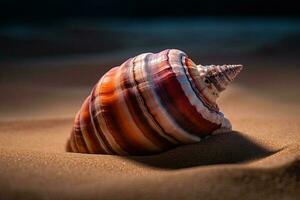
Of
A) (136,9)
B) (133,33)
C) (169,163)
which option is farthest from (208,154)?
(136,9)

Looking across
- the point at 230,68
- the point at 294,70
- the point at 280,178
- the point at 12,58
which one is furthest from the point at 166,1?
the point at 280,178

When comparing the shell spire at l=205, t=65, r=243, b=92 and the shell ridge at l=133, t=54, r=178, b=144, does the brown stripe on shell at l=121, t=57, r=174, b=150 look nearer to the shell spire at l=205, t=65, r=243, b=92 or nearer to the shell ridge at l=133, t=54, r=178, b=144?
the shell ridge at l=133, t=54, r=178, b=144

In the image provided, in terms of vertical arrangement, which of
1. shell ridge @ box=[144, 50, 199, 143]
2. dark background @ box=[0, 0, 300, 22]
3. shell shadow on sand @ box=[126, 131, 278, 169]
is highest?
dark background @ box=[0, 0, 300, 22]

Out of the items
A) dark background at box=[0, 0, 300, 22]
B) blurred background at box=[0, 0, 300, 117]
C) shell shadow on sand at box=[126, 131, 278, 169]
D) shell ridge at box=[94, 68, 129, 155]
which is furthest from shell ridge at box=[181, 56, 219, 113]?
dark background at box=[0, 0, 300, 22]

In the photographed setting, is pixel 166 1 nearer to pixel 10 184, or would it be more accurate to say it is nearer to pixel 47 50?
pixel 47 50

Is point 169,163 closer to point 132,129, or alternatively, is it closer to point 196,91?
point 132,129

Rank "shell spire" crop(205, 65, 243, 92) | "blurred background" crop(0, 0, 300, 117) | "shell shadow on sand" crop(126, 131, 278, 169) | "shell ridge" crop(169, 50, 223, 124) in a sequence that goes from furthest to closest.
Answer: "blurred background" crop(0, 0, 300, 117), "shell spire" crop(205, 65, 243, 92), "shell ridge" crop(169, 50, 223, 124), "shell shadow on sand" crop(126, 131, 278, 169)
